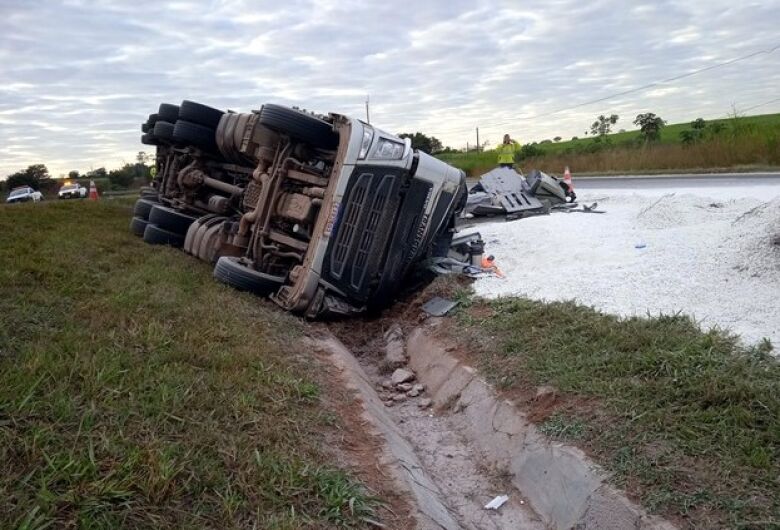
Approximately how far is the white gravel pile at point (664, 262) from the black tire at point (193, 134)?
12.8 feet

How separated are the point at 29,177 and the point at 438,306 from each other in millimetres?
39654

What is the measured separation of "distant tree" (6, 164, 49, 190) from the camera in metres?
38.2

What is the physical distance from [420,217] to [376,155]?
0.89 meters

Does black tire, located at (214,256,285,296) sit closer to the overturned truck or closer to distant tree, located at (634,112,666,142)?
the overturned truck

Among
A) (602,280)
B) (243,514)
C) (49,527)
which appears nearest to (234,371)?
(243,514)

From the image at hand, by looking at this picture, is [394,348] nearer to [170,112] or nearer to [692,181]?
[170,112]

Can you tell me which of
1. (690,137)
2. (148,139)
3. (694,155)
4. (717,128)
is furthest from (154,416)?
(717,128)

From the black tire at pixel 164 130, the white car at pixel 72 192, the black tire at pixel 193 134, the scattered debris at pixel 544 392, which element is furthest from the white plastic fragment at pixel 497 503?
the white car at pixel 72 192

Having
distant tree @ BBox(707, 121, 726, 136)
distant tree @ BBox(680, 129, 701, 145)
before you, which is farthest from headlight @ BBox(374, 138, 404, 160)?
distant tree @ BBox(707, 121, 726, 136)

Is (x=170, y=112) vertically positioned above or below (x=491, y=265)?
above

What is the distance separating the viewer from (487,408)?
4.41m

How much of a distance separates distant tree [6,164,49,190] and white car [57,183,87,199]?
9709 millimetres

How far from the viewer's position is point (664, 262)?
5.92 metres

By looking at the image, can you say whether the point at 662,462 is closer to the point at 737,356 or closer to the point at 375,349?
the point at 737,356
